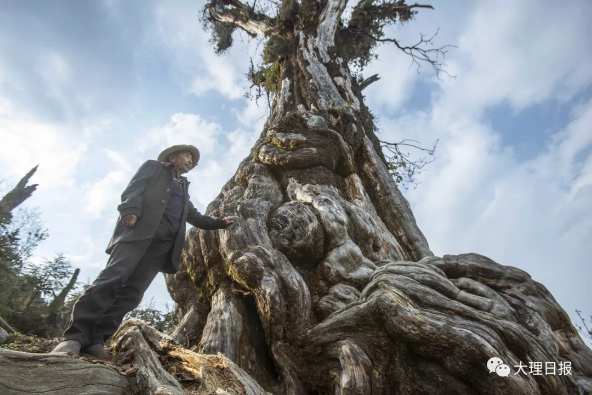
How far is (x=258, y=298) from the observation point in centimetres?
275

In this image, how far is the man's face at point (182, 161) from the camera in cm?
389

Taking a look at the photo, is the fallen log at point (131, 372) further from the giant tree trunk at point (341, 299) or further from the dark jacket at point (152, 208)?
the dark jacket at point (152, 208)

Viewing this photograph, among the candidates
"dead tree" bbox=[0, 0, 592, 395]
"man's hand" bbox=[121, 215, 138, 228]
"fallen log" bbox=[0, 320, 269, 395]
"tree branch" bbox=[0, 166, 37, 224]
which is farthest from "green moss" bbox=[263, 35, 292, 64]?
"tree branch" bbox=[0, 166, 37, 224]

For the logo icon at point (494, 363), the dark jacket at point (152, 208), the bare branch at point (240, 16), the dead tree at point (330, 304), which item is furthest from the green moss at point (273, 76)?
the logo icon at point (494, 363)

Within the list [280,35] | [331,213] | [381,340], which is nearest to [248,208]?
[331,213]

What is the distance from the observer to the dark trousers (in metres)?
2.44

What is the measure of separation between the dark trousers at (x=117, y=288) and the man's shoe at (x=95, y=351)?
4cm

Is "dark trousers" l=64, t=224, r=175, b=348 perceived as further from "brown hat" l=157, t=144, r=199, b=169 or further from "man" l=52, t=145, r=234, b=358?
"brown hat" l=157, t=144, r=199, b=169

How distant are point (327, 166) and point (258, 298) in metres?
2.46

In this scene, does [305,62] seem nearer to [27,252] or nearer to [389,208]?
[389,208]

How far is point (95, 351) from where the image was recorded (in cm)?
233

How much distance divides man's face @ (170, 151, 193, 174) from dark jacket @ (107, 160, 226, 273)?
0.28 metres

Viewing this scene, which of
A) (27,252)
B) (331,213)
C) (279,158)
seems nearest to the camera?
(331,213)

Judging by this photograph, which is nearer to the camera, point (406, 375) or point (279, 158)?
point (406, 375)
